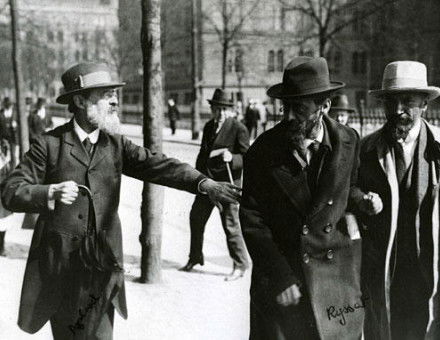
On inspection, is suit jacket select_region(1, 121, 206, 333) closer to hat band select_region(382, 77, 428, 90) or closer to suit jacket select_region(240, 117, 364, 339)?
suit jacket select_region(240, 117, 364, 339)

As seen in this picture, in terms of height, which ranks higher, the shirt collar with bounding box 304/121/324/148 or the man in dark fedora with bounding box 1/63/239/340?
the shirt collar with bounding box 304/121/324/148

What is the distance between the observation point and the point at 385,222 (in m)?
4.39

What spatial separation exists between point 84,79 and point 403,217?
82.2 inches

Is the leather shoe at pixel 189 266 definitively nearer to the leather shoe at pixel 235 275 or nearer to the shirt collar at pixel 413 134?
the leather shoe at pixel 235 275

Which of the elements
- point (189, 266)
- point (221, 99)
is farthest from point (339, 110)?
point (189, 266)

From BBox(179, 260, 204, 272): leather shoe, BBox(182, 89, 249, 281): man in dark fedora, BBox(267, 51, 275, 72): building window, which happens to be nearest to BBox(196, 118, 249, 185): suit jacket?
BBox(182, 89, 249, 281): man in dark fedora

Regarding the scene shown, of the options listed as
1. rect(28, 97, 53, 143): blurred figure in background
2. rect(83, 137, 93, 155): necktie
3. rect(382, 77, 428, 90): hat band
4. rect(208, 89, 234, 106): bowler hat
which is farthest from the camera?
rect(28, 97, 53, 143): blurred figure in background

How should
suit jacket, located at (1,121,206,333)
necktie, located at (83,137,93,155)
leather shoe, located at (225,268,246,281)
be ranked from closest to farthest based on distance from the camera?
suit jacket, located at (1,121,206,333) < necktie, located at (83,137,93,155) < leather shoe, located at (225,268,246,281)

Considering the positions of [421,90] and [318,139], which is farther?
[421,90]

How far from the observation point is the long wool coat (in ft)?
14.3

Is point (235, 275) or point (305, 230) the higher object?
point (305, 230)
